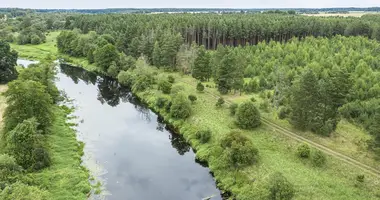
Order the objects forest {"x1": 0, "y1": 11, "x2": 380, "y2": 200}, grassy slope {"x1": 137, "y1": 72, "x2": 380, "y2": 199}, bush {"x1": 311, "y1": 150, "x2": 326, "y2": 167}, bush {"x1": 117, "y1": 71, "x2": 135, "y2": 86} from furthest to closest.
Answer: bush {"x1": 117, "y1": 71, "x2": 135, "y2": 86}
bush {"x1": 311, "y1": 150, "x2": 326, "y2": 167}
forest {"x1": 0, "y1": 11, "x2": 380, "y2": 200}
grassy slope {"x1": 137, "y1": 72, "x2": 380, "y2": 199}

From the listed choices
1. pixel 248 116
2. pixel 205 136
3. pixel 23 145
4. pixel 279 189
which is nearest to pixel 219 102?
pixel 248 116

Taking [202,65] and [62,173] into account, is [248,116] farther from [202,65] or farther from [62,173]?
[62,173]

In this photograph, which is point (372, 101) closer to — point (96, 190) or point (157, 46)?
point (96, 190)

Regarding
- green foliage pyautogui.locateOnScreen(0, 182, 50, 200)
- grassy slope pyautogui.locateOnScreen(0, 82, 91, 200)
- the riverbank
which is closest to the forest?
the riverbank

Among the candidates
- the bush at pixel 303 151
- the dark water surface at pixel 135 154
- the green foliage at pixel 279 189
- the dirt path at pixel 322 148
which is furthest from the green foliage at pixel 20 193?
the dirt path at pixel 322 148

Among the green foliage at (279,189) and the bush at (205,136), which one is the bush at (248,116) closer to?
the bush at (205,136)

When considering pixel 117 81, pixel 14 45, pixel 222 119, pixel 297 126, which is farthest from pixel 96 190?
pixel 14 45

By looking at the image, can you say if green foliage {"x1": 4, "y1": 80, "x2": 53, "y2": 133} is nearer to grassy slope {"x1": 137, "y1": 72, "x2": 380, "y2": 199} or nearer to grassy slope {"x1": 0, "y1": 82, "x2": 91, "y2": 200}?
grassy slope {"x1": 0, "y1": 82, "x2": 91, "y2": 200}
